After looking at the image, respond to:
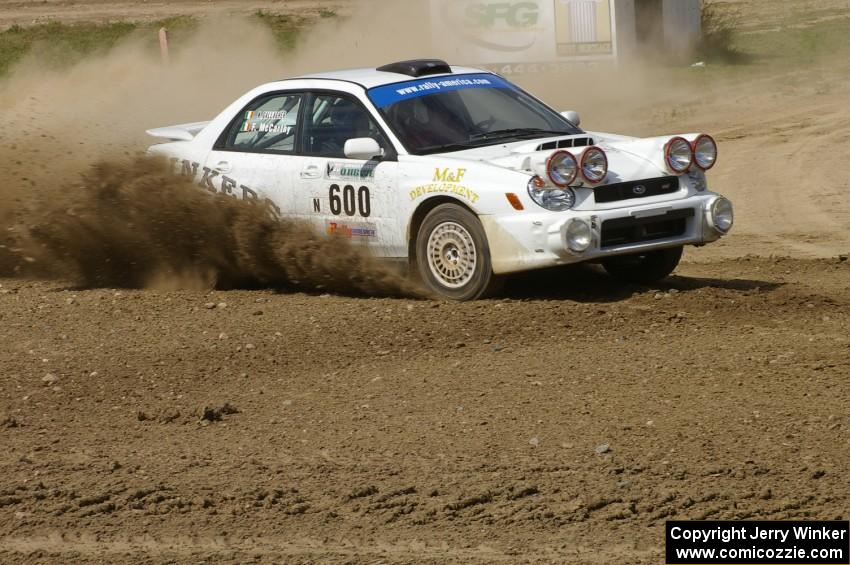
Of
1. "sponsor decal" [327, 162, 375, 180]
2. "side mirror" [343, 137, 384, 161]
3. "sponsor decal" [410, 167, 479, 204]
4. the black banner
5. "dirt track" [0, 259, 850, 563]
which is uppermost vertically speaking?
"side mirror" [343, 137, 384, 161]

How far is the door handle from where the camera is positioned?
9484 millimetres

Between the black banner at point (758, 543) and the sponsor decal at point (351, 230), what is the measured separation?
4586 mm

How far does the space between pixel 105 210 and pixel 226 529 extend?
17.7 feet

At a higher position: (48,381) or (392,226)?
(392,226)

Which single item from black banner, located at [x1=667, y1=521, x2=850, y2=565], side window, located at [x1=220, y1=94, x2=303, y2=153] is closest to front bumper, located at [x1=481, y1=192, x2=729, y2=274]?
side window, located at [x1=220, y1=94, x2=303, y2=153]

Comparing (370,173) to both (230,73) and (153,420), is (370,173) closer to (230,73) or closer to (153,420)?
(153,420)

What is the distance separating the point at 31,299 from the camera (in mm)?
10055

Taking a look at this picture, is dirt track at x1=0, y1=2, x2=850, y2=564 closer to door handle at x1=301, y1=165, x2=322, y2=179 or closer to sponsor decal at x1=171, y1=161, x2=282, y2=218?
sponsor decal at x1=171, y1=161, x2=282, y2=218

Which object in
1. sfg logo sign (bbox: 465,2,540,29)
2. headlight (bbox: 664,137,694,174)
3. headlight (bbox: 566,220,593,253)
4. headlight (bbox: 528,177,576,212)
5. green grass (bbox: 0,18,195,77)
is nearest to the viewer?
headlight (bbox: 566,220,593,253)

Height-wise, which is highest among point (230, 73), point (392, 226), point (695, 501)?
point (230, 73)

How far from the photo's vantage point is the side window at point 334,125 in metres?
9.41

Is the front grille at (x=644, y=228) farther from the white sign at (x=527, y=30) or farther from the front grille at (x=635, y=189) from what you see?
the white sign at (x=527, y=30)

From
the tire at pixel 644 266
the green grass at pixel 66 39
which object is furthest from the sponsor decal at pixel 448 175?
the green grass at pixel 66 39

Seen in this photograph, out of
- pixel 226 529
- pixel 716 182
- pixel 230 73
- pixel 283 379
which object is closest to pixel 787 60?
pixel 230 73
